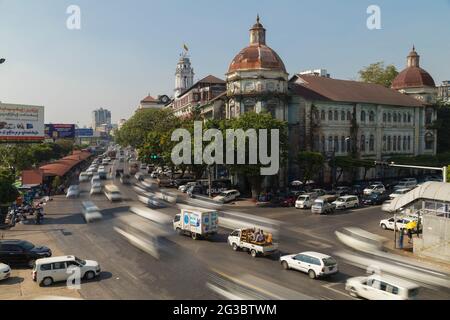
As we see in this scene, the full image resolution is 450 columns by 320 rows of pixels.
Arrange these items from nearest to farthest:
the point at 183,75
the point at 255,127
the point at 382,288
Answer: the point at 382,288
the point at 255,127
the point at 183,75

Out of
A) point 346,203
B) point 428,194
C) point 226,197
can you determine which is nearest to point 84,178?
point 226,197

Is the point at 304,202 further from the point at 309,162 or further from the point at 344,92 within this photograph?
the point at 344,92

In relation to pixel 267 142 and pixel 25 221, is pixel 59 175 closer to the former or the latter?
pixel 25 221

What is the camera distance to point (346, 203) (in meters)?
45.9

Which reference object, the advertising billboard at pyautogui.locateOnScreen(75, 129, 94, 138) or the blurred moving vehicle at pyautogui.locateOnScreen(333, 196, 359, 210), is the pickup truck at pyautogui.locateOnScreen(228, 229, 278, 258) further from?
the advertising billboard at pyautogui.locateOnScreen(75, 129, 94, 138)

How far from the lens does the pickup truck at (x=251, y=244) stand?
26406 millimetres

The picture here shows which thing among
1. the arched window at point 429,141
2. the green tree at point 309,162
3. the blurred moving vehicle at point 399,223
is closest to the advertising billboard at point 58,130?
the green tree at point 309,162

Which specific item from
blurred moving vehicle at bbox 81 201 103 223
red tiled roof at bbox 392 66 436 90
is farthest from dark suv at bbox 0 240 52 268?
red tiled roof at bbox 392 66 436 90

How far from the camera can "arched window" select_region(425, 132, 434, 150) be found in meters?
81.0

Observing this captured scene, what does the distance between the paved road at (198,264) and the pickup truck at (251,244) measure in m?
0.57

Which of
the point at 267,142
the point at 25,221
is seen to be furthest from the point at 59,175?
the point at 267,142

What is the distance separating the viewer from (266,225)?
36625 mm

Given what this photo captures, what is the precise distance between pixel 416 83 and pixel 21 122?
71.4 m

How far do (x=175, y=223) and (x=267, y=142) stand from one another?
61.2ft
